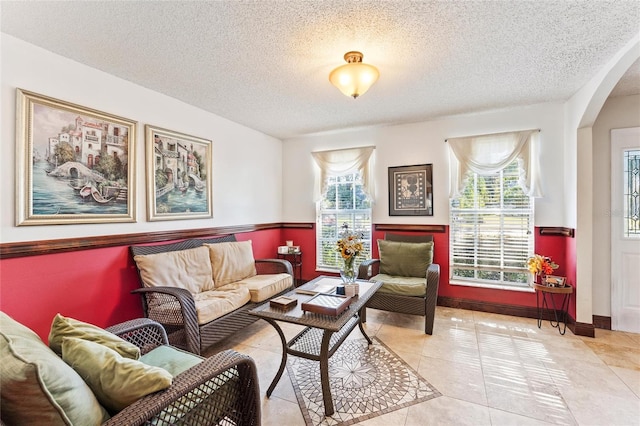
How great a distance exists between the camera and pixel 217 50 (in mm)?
2086

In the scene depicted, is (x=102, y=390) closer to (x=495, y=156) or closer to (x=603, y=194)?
(x=495, y=156)

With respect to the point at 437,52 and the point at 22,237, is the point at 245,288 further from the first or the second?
the point at 437,52

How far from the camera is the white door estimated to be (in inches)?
114

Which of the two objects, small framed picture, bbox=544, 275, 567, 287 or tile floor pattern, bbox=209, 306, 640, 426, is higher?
small framed picture, bbox=544, 275, 567, 287

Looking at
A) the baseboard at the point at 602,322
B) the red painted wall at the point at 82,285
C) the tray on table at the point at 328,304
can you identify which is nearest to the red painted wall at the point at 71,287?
the red painted wall at the point at 82,285

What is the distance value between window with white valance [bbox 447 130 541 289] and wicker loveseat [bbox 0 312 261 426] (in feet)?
10.5

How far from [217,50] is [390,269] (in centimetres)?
293

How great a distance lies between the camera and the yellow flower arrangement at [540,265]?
2.98 metres

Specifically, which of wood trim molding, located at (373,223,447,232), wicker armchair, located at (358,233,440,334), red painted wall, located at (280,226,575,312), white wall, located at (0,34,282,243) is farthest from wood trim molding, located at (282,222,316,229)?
wicker armchair, located at (358,233,440,334)

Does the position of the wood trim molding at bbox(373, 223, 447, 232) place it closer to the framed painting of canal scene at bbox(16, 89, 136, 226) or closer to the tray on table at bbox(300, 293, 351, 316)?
the tray on table at bbox(300, 293, 351, 316)

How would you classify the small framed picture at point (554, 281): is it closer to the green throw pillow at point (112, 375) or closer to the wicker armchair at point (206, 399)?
the wicker armchair at point (206, 399)

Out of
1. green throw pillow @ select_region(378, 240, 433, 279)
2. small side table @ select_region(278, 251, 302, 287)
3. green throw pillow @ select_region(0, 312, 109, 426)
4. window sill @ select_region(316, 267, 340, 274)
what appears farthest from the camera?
small side table @ select_region(278, 251, 302, 287)

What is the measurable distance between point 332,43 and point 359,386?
250 centimetres

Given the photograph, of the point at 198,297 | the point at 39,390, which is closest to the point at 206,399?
the point at 39,390
